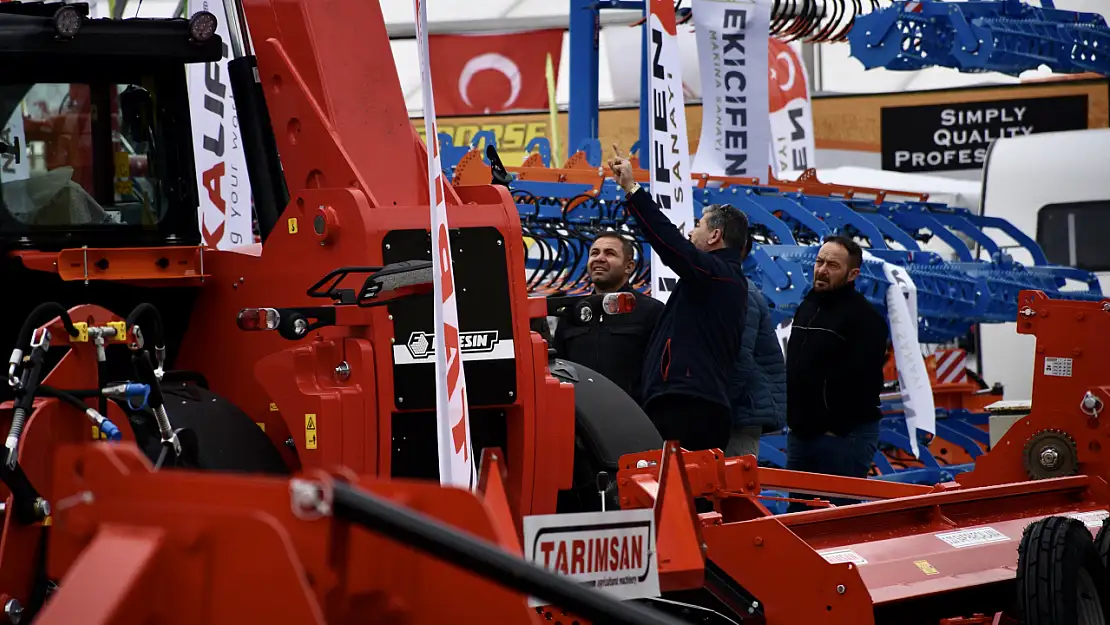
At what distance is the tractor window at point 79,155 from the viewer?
530 centimetres

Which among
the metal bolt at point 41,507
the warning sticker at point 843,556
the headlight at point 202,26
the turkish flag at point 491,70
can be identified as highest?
the turkish flag at point 491,70

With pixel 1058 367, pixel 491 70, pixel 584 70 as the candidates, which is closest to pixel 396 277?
pixel 1058 367

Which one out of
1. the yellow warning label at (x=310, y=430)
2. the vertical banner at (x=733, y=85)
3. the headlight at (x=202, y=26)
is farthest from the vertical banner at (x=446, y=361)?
the vertical banner at (x=733, y=85)

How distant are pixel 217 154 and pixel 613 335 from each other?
2.66 m

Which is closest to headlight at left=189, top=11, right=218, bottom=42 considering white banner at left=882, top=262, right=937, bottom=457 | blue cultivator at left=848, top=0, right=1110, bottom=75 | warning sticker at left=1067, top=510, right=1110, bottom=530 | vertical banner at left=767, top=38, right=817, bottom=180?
warning sticker at left=1067, top=510, right=1110, bottom=530

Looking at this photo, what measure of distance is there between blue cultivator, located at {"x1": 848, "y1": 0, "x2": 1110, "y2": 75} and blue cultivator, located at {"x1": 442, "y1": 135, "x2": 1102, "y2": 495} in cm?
136

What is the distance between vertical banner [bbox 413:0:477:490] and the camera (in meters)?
4.75

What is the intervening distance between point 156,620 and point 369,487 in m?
0.44

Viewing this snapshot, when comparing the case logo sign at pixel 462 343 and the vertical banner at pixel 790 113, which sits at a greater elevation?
the vertical banner at pixel 790 113

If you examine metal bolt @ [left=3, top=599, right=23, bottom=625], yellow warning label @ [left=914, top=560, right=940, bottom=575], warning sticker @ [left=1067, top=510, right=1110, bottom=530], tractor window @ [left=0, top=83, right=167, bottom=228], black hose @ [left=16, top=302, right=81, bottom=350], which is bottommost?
warning sticker @ [left=1067, top=510, right=1110, bottom=530]

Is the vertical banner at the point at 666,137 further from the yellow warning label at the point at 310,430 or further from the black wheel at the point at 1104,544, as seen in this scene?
the yellow warning label at the point at 310,430

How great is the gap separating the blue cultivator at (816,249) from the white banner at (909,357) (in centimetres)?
16

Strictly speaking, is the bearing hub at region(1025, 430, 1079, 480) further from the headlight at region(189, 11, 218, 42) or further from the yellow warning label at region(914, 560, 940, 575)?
the headlight at region(189, 11, 218, 42)

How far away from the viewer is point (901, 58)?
1301 cm
